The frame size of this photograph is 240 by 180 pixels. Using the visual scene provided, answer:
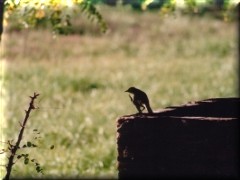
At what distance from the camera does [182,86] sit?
1805 centimetres

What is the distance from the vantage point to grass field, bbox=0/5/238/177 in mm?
11211

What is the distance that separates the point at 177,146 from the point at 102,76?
14626 mm

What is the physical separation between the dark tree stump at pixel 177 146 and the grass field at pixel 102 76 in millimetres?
925

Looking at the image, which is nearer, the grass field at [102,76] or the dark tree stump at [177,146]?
the dark tree stump at [177,146]

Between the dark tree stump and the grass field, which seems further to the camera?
the grass field

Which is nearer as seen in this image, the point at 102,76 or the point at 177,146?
the point at 177,146

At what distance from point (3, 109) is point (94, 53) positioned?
11175 mm

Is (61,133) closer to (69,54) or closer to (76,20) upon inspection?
(69,54)

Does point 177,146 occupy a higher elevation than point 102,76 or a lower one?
lower

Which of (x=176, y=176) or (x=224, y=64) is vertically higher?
(x=224, y=64)

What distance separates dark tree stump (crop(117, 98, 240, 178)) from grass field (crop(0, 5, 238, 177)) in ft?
3.04

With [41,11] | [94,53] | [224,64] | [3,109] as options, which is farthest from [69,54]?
[41,11]

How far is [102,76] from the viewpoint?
20.1 m

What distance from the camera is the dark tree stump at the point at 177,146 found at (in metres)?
Answer: 5.36
